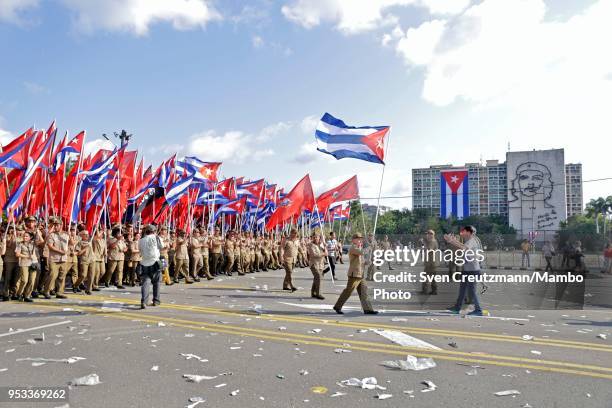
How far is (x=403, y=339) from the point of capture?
23.1 feet

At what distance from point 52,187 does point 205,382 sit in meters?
13.5

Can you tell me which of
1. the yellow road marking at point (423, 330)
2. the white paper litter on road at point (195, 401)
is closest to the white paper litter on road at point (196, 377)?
the white paper litter on road at point (195, 401)

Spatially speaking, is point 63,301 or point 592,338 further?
point 63,301

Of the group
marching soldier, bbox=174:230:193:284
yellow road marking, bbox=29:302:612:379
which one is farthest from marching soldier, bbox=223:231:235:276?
yellow road marking, bbox=29:302:612:379

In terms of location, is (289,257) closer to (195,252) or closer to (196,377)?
Answer: (195,252)

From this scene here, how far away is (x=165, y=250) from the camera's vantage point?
15.0m

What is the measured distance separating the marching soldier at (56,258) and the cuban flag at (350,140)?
22.9 ft

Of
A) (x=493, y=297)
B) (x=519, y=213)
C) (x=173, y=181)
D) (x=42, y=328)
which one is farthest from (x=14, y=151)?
(x=519, y=213)

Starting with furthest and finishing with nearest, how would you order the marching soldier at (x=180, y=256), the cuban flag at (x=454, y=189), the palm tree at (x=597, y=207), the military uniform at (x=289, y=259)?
the palm tree at (x=597, y=207)
the cuban flag at (x=454, y=189)
the marching soldier at (x=180, y=256)
the military uniform at (x=289, y=259)

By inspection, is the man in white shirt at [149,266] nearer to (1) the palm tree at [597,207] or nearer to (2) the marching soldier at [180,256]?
(2) the marching soldier at [180,256]

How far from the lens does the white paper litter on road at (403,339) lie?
263 inches

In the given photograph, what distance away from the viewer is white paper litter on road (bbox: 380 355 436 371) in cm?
549

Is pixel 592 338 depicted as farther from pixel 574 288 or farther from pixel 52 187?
pixel 52 187

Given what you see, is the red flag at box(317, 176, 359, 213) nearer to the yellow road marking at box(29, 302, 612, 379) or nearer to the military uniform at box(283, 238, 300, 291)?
the military uniform at box(283, 238, 300, 291)
